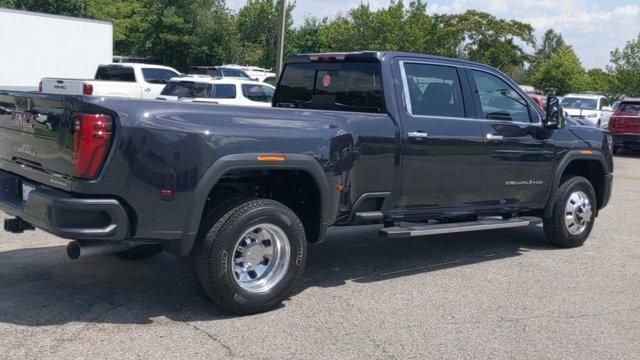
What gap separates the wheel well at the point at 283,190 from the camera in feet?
17.9

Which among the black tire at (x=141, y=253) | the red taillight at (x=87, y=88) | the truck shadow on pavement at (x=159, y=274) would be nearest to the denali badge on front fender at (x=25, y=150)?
the truck shadow on pavement at (x=159, y=274)

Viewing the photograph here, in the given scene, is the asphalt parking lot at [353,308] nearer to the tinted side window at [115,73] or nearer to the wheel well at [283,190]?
the wheel well at [283,190]

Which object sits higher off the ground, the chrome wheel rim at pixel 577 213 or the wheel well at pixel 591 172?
the wheel well at pixel 591 172

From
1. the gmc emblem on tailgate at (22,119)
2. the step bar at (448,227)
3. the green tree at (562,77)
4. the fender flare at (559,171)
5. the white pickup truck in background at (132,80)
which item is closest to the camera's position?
the gmc emblem on tailgate at (22,119)

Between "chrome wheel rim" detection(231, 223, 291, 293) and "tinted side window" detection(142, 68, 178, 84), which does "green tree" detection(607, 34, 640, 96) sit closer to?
"tinted side window" detection(142, 68, 178, 84)

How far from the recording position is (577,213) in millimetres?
7793

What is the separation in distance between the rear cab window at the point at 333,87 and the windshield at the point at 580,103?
65.6 feet

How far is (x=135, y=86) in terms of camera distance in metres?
21.3

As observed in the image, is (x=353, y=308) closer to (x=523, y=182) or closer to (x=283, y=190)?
(x=283, y=190)

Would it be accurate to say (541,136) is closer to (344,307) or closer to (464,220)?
(464,220)

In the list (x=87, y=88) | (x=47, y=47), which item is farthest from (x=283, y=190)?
(x=47, y=47)

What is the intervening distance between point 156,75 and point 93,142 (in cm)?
1873

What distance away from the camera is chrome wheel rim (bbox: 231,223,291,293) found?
516 cm

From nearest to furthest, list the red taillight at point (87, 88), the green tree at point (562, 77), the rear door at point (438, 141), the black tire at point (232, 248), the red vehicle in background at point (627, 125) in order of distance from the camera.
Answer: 1. the black tire at point (232, 248)
2. the rear door at point (438, 141)
3. the red taillight at point (87, 88)
4. the red vehicle in background at point (627, 125)
5. the green tree at point (562, 77)
